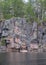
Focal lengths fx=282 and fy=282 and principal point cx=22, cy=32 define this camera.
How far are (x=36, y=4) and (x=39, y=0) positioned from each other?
2.27 metres

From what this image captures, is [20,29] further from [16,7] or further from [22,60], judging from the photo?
[22,60]

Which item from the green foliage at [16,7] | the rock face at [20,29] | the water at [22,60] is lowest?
the water at [22,60]

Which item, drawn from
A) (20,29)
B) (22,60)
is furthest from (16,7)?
(22,60)

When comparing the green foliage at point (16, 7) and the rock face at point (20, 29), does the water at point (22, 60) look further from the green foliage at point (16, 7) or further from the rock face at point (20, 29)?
the green foliage at point (16, 7)

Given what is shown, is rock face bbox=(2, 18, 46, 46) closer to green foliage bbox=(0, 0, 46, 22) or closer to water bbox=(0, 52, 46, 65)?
green foliage bbox=(0, 0, 46, 22)

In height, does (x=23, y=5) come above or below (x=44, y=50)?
above

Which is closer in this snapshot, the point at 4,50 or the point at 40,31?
the point at 4,50

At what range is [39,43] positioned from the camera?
76.8 metres

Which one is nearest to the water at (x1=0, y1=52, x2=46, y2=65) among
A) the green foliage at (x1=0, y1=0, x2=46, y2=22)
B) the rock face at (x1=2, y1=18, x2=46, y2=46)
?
the rock face at (x1=2, y1=18, x2=46, y2=46)

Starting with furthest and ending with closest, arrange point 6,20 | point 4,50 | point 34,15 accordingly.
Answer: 1. point 34,15
2. point 6,20
3. point 4,50

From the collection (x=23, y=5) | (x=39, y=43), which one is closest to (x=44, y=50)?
(x=39, y=43)


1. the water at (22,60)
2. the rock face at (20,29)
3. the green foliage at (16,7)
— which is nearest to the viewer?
the water at (22,60)

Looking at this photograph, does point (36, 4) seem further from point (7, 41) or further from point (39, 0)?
point (7, 41)

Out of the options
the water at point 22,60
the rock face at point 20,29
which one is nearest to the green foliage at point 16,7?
the rock face at point 20,29
